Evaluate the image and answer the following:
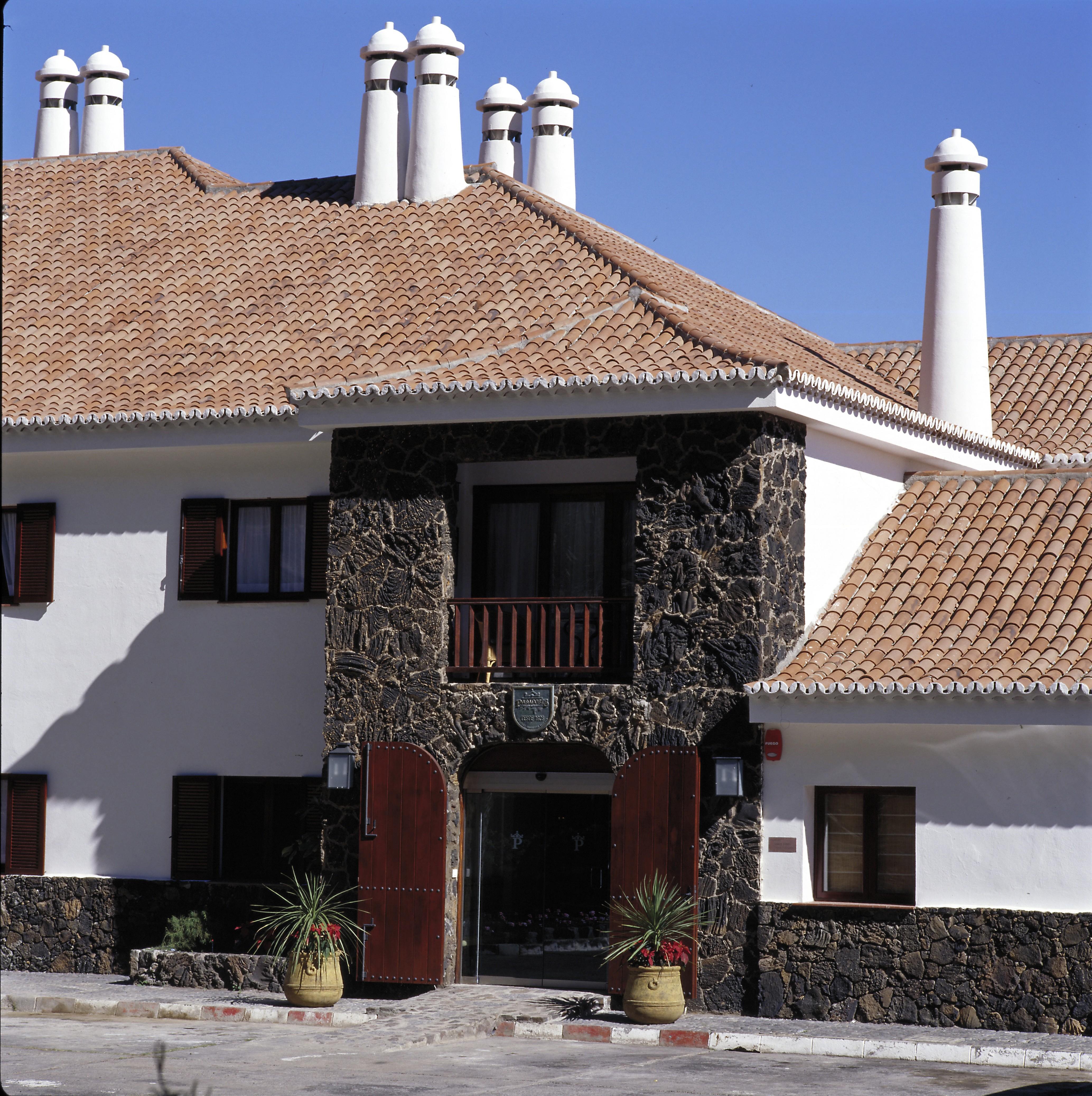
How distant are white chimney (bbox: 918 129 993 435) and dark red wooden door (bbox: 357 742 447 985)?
1012cm

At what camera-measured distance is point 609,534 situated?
19281 mm

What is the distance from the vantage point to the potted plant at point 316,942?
1756 cm

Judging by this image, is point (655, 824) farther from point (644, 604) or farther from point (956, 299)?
point (956, 299)

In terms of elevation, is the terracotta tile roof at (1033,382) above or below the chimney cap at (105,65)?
below

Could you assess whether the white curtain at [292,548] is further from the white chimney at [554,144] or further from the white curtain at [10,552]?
the white chimney at [554,144]

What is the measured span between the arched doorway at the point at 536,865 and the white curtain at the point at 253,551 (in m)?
3.79

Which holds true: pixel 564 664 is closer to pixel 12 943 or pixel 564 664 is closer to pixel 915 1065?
pixel 915 1065

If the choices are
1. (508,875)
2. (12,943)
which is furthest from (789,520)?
(12,943)

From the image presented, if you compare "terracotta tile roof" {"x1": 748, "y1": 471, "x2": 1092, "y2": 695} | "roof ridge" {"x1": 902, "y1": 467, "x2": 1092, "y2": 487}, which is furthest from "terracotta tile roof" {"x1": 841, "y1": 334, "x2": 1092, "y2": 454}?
"terracotta tile roof" {"x1": 748, "y1": 471, "x2": 1092, "y2": 695}

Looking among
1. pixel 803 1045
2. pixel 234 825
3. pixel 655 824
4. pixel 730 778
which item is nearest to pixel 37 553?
pixel 234 825

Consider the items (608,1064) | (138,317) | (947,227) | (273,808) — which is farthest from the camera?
(947,227)

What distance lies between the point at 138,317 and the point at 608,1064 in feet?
41.3

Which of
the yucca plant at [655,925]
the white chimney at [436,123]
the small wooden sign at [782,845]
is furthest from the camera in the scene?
the white chimney at [436,123]

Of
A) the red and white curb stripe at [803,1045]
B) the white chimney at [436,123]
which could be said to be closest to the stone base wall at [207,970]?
the red and white curb stripe at [803,1045]
